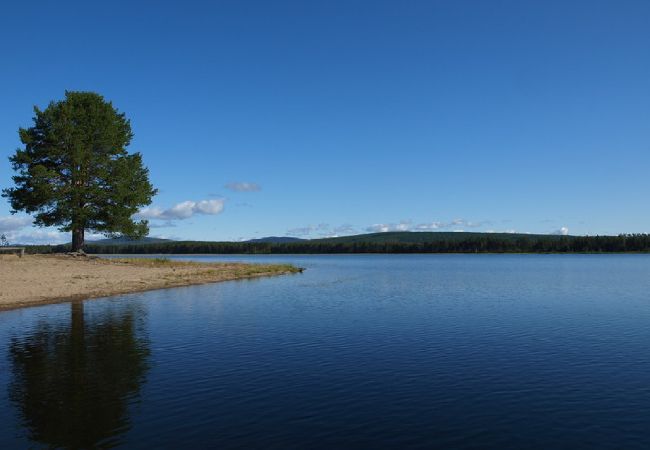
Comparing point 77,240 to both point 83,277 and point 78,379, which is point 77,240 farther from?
point 78,379

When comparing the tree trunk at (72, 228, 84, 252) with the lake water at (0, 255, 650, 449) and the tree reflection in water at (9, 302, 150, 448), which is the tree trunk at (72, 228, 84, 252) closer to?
the lake water at (0, 255, 650, 449)

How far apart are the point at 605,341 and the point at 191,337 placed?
83.9 feet

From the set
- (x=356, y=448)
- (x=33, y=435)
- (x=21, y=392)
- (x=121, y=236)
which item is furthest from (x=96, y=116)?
(x=356, y=448)

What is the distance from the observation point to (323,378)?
2283 cm

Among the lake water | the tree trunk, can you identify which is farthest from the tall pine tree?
the lake water

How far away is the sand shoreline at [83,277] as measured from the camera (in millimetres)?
48844

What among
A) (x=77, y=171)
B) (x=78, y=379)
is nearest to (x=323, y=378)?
(x=78, y=379)

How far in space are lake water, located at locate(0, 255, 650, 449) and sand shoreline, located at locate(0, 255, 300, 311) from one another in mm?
6730

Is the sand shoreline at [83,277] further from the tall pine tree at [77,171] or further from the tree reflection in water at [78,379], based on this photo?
the tree reflection in water at [78,379]

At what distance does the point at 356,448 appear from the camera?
15133 millimetres

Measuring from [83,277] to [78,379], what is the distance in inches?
1680

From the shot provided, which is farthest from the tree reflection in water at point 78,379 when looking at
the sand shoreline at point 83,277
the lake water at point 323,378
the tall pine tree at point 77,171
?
the tall pine tree at point 77,171

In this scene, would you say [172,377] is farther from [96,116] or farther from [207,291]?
[96,116]

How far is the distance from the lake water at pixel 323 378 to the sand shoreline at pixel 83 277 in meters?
6.73
